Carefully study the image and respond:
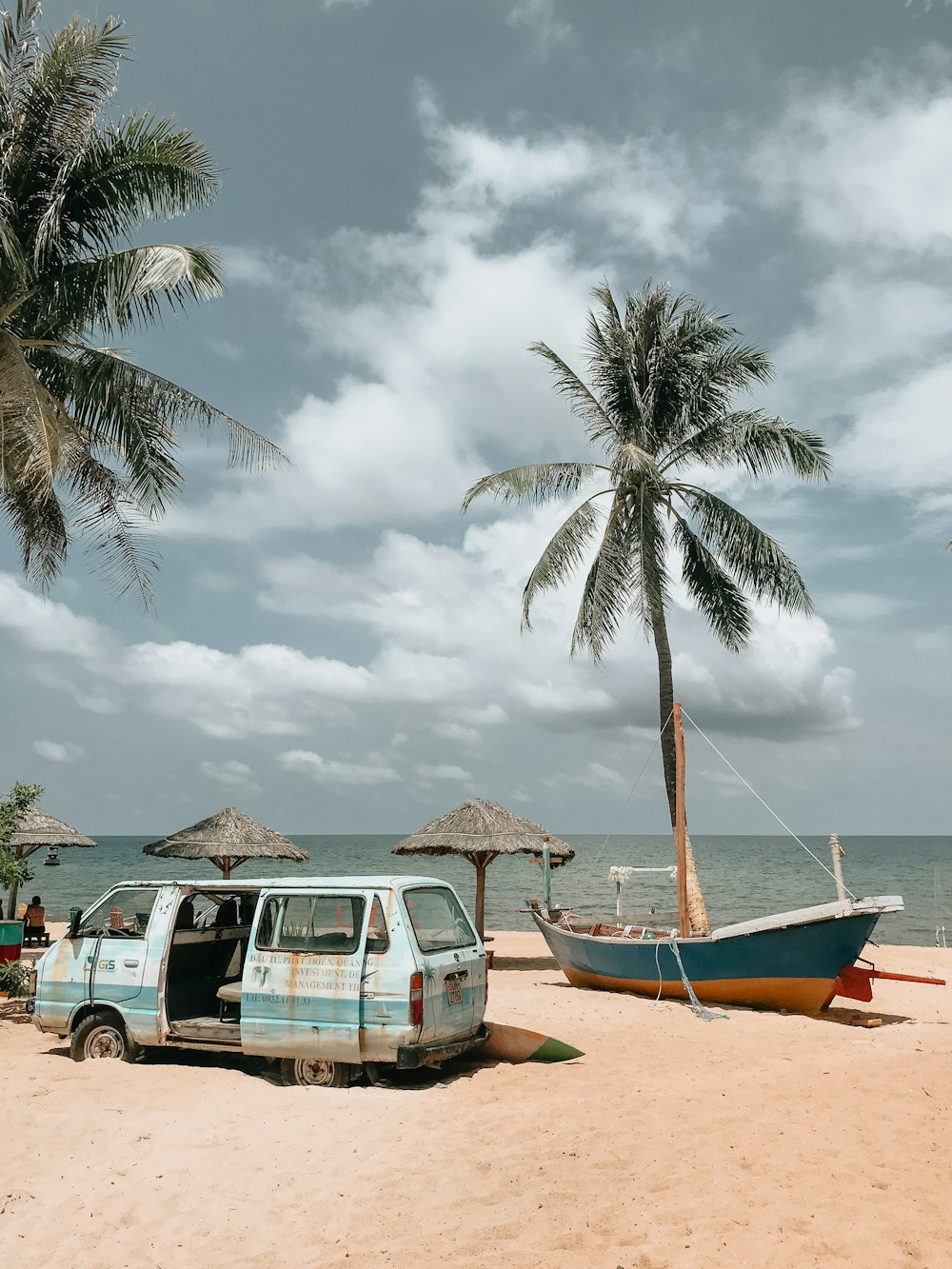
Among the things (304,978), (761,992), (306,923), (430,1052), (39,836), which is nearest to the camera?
(430,1052)

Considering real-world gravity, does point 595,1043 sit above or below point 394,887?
below

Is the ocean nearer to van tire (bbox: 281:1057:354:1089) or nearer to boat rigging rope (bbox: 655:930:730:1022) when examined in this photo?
boat rigging rope (bbox: 655:930:730:1022)

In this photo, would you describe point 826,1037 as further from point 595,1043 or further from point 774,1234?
point 774,1234

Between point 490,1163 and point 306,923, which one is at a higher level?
point 306,923

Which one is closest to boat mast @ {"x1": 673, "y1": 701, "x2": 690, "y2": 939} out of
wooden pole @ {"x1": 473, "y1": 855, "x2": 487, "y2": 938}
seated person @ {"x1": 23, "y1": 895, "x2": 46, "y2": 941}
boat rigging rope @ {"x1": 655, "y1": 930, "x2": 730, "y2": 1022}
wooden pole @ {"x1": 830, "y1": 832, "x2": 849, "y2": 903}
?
boat rigging rope @ {"x1": 655, "y1": 930, "x2": 730, "y2": 1022}

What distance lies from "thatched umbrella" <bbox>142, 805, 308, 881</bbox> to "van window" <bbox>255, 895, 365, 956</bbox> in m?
9.37

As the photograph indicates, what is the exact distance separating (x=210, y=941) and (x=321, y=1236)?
15.3 ft

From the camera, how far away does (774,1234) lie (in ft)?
15.9

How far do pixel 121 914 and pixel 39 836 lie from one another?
12.3m

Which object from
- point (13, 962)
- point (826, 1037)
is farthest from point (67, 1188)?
point (826, 1037)

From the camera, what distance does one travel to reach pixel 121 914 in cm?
901

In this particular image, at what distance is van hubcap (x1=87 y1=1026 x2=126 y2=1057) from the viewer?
28.3 feet

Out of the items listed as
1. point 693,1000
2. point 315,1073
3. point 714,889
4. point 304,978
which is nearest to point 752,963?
point 693,1000

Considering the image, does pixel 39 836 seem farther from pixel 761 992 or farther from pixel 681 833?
pixel 761 992
